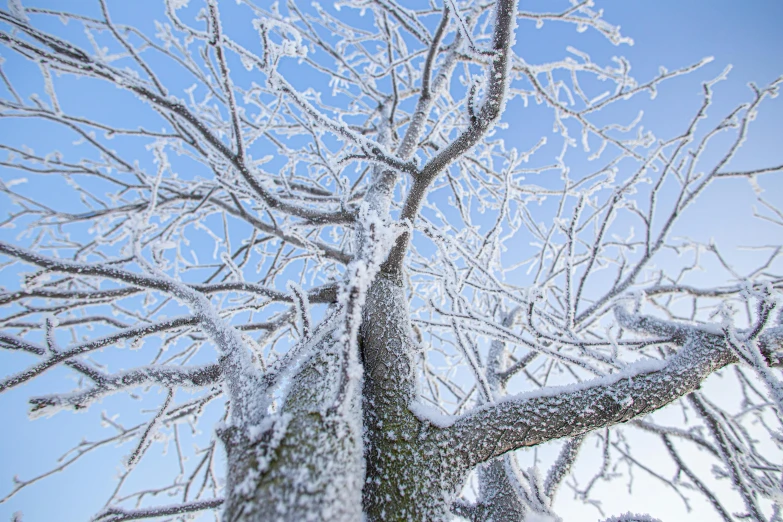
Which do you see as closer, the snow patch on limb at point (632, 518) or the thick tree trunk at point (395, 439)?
the thick tree trunk at point (395, 439)

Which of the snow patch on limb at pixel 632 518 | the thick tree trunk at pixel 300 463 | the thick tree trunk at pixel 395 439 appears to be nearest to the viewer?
the thick tree trunk at pixel 300 463

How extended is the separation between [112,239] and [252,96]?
62.6 inches

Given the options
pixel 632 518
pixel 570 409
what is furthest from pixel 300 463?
pixel 632 518

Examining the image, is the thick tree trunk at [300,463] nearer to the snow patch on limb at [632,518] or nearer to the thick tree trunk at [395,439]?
the thick tree trunk at [395,439]

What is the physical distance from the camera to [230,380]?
89 centimetres

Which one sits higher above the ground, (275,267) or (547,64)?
(547,64)

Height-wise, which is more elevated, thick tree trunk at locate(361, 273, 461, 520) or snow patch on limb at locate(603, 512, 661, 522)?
thick tree trunk at locate(361, 273, 461, 520)

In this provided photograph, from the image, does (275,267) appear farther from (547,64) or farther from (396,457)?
(547,64)

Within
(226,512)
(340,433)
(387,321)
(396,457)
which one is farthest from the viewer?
(387,321)

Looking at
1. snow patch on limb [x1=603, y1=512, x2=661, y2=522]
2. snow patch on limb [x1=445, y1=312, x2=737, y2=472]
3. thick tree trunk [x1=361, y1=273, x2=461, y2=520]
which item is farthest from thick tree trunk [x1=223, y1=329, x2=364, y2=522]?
snow patch on limb [x1=603, y1=512, x2=661, y2=522]

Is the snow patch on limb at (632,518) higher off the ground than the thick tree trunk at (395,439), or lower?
lower

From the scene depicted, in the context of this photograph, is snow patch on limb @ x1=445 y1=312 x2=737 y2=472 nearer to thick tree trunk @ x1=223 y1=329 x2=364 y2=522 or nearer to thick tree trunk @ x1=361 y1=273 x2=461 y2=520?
thick tree trunk @ x1=361 y1=273 x2=461 y2=520

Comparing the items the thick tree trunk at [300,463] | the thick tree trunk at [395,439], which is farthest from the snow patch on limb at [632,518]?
the thick tree trunk at [300,463]

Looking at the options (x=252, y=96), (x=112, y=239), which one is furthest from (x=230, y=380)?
(x=252, y=96)
